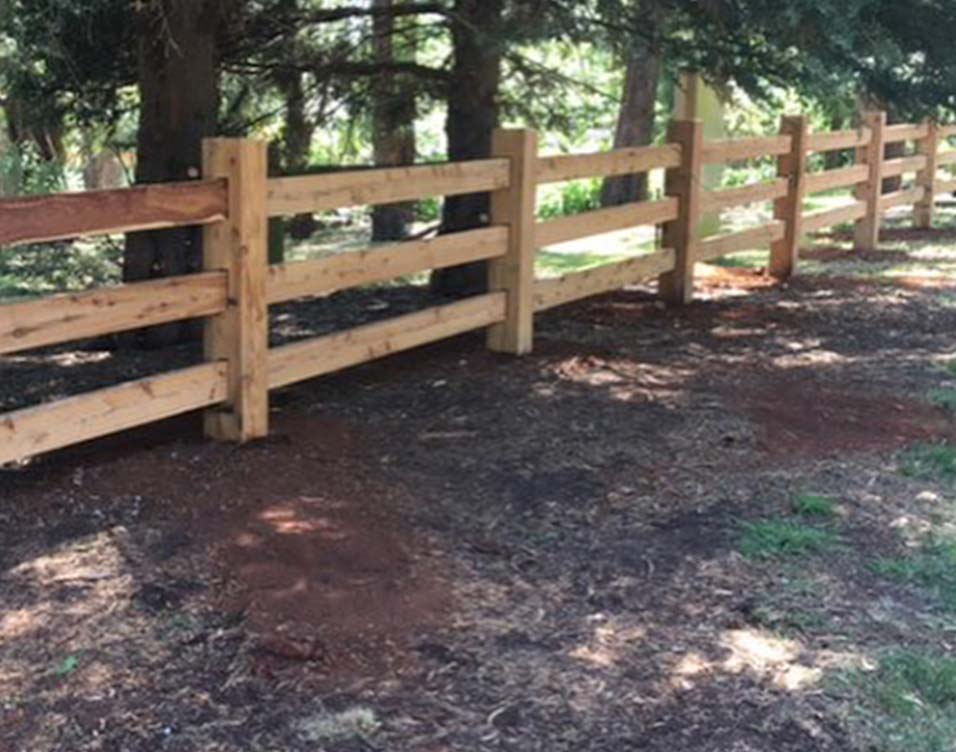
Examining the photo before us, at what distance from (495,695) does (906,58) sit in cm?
593

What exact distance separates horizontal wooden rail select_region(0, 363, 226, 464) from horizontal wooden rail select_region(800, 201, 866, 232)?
7648 mm

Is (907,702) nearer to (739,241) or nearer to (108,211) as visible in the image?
(108,211)

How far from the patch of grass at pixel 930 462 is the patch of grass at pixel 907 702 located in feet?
6.46

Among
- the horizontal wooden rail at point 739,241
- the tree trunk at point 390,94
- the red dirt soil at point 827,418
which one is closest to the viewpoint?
the red dirt soil at point 827,418

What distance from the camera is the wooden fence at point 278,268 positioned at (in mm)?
4910

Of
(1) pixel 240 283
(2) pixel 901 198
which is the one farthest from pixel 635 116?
(1) pixel 240 283

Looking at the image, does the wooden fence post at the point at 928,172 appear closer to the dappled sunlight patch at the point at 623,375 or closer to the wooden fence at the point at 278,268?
the wooden fence at the point at 278,268

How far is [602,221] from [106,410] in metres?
4.49

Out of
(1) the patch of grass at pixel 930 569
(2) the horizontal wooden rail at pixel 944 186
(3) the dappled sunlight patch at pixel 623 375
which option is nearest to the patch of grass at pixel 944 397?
(3) the dappled sunlight patch at pixel 623 375

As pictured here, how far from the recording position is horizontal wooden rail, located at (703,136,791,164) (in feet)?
32.4

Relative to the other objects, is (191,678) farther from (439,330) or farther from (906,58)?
(906,58)

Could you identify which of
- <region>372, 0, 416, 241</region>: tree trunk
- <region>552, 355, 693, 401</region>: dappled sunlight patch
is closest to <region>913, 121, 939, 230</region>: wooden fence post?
<region>372, 0, 416, 241</region>: tree trunk

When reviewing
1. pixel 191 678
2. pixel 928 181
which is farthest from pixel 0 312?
pixel 928 181

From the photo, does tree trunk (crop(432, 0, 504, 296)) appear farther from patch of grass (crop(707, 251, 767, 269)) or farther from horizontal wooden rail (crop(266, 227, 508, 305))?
patch of grass (crop(707, 251, 767, 269))
